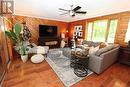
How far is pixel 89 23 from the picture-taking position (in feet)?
17.6

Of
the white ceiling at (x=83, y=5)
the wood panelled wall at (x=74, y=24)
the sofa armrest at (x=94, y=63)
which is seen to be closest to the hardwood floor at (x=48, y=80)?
the sofa armrest at (x=94, y=63)

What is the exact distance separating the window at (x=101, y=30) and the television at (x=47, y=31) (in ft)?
8.38

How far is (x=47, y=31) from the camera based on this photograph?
5.84 meters

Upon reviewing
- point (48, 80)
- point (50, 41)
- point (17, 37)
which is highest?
point (17, 37)

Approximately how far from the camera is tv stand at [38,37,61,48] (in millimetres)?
5477

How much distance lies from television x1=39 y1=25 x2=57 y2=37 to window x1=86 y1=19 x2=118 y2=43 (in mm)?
2553

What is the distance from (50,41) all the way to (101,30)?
351cm

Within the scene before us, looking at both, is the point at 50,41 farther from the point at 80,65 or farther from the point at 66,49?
the point at 80,65

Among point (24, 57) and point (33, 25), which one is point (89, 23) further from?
point (24, 57)

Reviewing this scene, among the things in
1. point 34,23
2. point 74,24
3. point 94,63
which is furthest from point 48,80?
point 74,24

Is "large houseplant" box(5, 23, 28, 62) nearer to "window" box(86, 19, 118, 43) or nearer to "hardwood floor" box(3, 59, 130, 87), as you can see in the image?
"hardwood floor" box(3, 59, 130, 87)

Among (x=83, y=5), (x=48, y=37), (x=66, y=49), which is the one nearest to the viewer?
(x=83, y=5)

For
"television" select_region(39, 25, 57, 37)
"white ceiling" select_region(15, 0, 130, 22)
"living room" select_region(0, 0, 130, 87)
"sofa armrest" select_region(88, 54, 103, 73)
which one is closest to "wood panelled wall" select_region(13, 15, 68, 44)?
"living room" select_region(0, 0, 130, 87)

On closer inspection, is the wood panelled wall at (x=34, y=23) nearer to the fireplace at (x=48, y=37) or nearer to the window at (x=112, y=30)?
the fireplace at (x=48, y=37)
